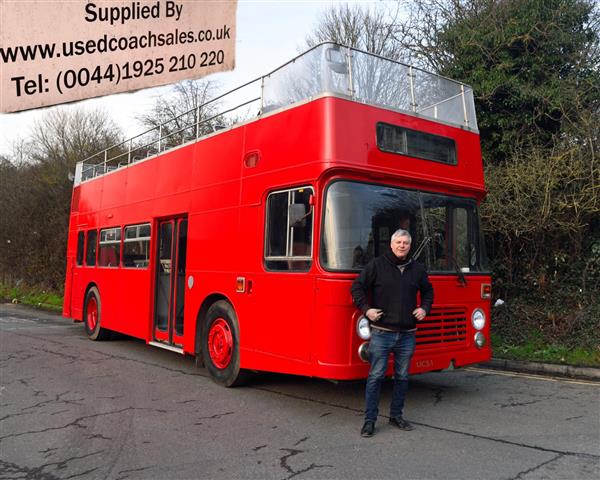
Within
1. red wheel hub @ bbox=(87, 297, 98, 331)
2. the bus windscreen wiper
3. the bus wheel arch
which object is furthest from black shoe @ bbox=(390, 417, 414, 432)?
red wheel hub @ bbox=(87, 297, 98, 331)

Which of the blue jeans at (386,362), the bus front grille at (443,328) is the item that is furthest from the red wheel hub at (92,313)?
the blue jeans at (386,362)

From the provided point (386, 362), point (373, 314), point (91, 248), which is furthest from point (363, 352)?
point (91, 248)

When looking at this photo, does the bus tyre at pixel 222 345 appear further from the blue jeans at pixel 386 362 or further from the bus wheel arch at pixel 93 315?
the bus wheel arch at pixel 93 315

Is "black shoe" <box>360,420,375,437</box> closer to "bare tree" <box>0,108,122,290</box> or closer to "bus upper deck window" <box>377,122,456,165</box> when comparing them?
"bus upper deck window" <box>377,122,456,165</box>

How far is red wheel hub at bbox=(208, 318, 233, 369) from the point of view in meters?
6.59

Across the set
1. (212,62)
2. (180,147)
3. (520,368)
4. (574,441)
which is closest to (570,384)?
(520,368)

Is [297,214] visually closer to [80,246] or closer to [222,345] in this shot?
[222,345]

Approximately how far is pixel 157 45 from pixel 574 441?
4.69 meters

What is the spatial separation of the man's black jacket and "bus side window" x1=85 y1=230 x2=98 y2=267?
786 centimetres

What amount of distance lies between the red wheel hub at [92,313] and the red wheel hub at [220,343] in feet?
16.4

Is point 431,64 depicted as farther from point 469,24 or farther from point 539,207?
point 539,207

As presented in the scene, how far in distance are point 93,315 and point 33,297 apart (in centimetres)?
1242

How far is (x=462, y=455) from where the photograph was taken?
4312 millimetres

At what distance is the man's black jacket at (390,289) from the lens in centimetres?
480
